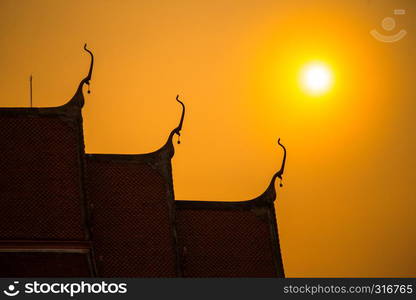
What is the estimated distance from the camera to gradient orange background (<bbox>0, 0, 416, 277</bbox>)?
7254mm

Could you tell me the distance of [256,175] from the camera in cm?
741

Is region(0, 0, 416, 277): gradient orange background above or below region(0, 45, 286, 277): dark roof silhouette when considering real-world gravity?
above

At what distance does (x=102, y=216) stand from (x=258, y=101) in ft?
8.87

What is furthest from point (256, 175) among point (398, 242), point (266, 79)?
point (398, 242)

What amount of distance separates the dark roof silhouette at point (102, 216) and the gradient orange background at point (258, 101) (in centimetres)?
157

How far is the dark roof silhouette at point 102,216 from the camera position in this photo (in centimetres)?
473

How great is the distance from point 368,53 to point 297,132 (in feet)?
3.35

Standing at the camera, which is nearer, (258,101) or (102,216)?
(102,216)

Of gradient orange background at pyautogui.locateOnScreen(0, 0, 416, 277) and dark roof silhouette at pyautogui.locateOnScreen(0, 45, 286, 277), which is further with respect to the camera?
gradient orange background at pyautogui.locateOnScreen(0, 0, 416, 277)

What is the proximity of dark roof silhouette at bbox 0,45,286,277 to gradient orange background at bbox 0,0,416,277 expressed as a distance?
1573mm

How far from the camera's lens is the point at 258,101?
755 centimetres

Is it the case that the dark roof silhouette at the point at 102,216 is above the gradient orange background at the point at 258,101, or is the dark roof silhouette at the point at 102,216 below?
below

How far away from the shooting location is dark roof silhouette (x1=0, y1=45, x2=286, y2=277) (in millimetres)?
4734

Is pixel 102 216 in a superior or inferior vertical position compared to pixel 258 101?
inferior
